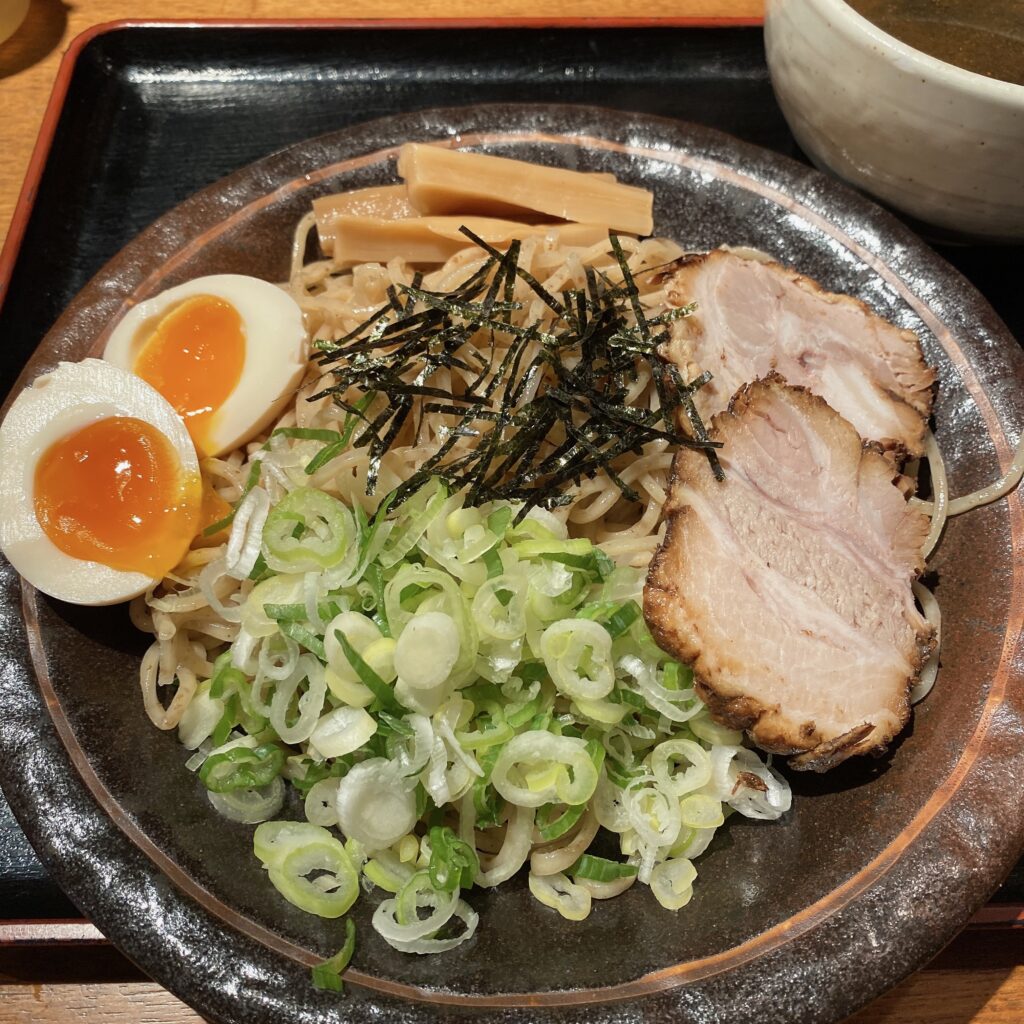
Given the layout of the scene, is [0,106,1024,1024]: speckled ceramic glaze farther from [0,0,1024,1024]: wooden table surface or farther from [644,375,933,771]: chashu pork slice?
[0,0,1024,1024]: wooden table surface

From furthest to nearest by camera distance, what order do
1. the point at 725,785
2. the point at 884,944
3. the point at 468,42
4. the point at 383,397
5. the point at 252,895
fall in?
the point at 468,42 < the point at 383,397 < the point at 725,785 < the point at 252,895 < the point at 884,944

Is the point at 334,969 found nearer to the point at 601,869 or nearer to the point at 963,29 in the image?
the point at 601,869

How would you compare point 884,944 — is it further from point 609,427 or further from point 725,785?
point 609,427

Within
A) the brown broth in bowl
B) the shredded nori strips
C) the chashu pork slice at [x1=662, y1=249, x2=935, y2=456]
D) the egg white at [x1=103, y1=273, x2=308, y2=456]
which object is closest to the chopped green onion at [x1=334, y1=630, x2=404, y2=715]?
the shredded nori strips

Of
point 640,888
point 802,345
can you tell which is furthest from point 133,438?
point 802,345

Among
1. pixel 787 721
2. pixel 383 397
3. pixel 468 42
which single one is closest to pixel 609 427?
pixel 383 397

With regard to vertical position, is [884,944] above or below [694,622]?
below
